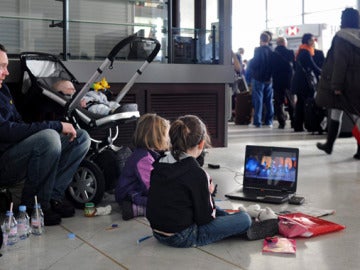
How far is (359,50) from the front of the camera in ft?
18.0

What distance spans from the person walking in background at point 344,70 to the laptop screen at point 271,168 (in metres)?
1.71

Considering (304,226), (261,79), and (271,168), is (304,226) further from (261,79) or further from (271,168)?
(261,79)

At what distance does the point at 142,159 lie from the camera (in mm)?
3676

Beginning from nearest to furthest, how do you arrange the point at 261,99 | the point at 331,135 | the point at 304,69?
the point at 331,135 < the point at 304,69 < the point at 261,99

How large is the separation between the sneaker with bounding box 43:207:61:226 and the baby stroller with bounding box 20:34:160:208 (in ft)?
1.38

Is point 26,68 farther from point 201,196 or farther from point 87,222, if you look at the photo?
point 201,196

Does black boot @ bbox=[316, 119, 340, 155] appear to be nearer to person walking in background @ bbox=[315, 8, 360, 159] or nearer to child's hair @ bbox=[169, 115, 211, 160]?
person walking in background @ bbox=[315, 8, 360, 159]

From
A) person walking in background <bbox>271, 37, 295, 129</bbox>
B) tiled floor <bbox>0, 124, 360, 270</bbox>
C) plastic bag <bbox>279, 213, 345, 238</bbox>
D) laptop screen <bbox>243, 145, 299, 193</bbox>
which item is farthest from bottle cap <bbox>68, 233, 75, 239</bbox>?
person walking in background <bbox>271, 37, 295, 129</bbox>

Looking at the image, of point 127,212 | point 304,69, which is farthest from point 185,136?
point 304,69

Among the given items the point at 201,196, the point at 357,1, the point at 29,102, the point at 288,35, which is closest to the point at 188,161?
the point at 201,196

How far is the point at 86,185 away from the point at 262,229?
1340 mm

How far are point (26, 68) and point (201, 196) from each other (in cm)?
211

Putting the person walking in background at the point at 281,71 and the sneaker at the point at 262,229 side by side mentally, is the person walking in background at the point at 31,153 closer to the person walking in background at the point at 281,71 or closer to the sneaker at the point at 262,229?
the sneaker at the point at 262,229

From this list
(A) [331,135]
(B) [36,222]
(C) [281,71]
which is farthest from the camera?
(C) [281,71]
